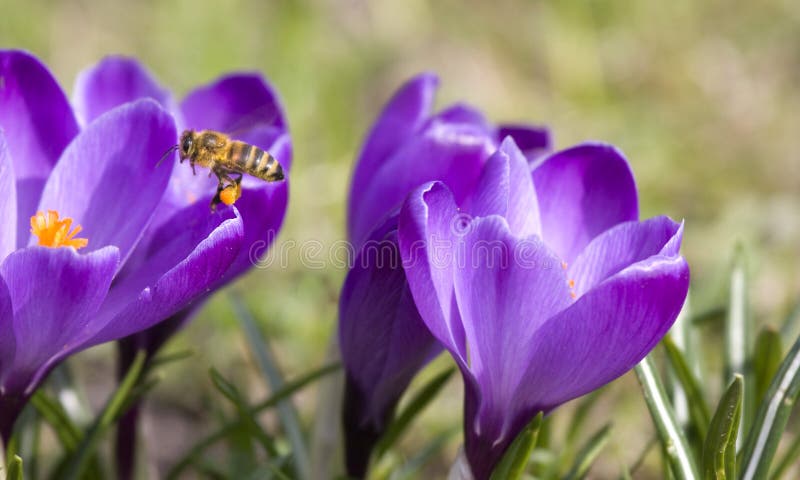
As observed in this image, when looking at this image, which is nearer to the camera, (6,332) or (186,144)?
(6,332)

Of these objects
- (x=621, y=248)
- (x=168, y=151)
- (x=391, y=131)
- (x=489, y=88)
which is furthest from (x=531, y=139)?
(x=489, y=88)

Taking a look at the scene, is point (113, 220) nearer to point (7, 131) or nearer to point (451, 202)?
point (7, 131)

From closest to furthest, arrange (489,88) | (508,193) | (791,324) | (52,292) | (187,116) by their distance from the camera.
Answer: (52,292) < (508,193) < (187,116) < (791,324) < (489,88)

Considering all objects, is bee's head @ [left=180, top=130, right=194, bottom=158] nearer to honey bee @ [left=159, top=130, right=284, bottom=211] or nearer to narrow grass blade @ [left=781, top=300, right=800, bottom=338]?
honey bee @ [left=159, top=130, right=284, bottom=211]

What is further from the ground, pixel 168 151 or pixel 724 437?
pixel 168 151

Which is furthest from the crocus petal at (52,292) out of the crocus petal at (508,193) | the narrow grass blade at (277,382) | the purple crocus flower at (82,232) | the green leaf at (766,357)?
the green leaf at (766,357)

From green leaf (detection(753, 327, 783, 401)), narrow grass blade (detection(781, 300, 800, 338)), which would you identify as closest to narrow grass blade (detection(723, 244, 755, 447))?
green leaf (detection(753, 327, 783, 401))

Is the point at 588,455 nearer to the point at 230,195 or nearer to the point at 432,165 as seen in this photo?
the point at 432,165
